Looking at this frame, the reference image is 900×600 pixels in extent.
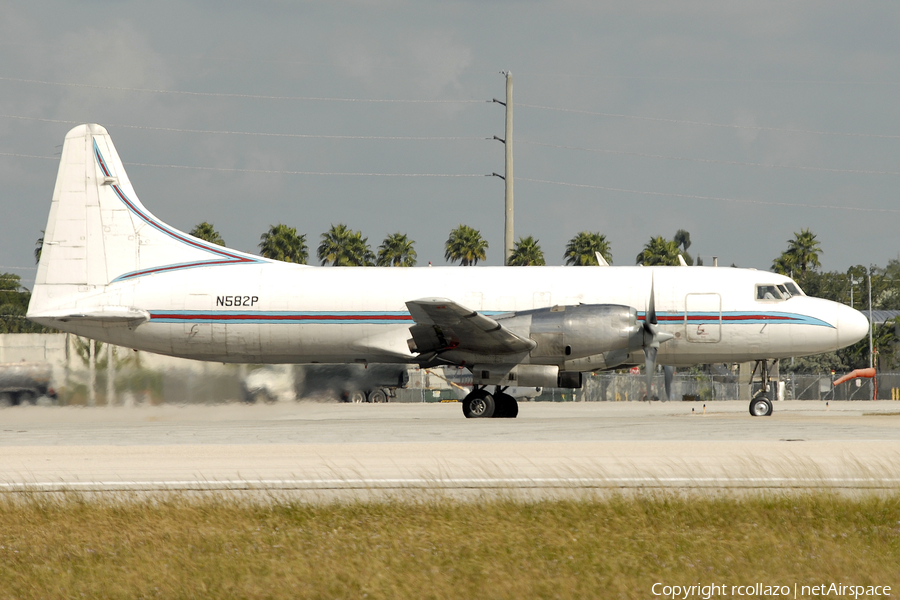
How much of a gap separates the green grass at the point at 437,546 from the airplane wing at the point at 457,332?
13.0 meters

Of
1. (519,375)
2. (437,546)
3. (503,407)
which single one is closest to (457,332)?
(519,375)

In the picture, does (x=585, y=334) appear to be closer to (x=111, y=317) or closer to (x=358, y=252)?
(x=111, y=317)

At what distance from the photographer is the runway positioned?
1196cm

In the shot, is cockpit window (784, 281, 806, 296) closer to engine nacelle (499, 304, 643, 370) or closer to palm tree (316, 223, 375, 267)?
engine nacelle (499, 304, 643, 370)

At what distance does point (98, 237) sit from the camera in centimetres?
2847

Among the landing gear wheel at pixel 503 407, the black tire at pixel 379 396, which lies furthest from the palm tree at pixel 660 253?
the landing gear wheel at pixel 503 407

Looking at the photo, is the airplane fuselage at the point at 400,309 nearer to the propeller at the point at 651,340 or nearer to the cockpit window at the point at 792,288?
the cockpit window at the point at 792,288

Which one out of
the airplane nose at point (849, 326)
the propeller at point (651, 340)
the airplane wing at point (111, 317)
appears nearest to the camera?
the propeller at point (651, 340)

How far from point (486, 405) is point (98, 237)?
13953 mm

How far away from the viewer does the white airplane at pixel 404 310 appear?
2597cm

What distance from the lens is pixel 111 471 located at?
13.7 m

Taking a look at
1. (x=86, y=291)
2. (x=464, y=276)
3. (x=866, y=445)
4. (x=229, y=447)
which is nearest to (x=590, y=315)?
(x=464, y=276)

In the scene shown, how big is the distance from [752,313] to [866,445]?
1059 centimetres

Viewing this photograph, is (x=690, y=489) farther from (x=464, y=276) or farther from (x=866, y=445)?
(x=464, y=276)
